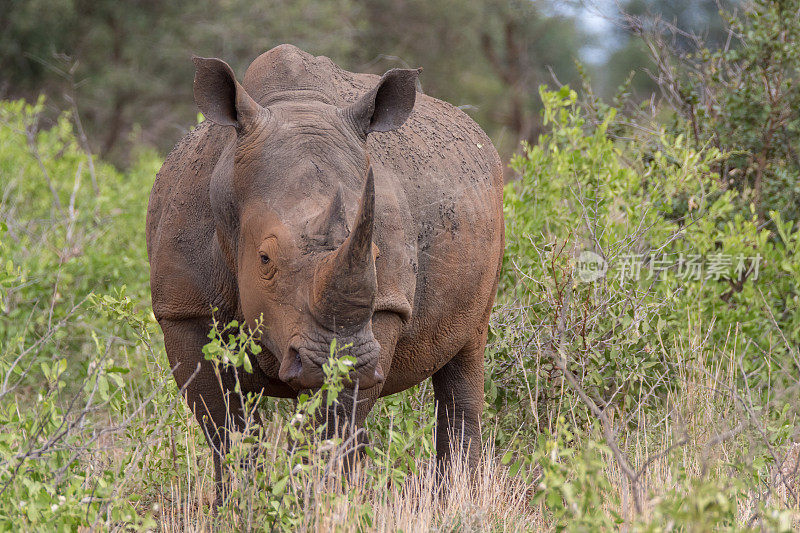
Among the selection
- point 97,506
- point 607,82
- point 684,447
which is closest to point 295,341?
point 97,506

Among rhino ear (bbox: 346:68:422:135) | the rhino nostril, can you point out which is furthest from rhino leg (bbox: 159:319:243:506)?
rhino ear (bbox: 346:68:422:135)

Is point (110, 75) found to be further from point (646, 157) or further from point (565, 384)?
point (565, 384)

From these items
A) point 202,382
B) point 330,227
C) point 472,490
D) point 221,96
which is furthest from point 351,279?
point 472,490

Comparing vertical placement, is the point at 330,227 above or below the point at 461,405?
above

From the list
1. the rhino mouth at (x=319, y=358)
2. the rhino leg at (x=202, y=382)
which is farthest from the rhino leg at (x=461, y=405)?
the rhino mouth at (x=319, y=358)

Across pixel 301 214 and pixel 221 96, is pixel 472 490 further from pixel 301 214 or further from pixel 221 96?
pixel 221 96

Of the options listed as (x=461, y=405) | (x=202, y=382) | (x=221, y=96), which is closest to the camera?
(x=221, y=96)

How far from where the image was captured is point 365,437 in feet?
17.7

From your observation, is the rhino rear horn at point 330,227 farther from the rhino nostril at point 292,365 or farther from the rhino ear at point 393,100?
the rhino ear at point 393,100

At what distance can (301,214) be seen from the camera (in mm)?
3904

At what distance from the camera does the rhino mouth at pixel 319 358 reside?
376 cm

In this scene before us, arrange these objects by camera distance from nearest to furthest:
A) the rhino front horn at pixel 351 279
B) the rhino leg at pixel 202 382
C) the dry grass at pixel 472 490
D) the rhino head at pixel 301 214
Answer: the rhino front horn at pixel 351 279, the rhino head at pixel 301 214, the dry grass at pixel 472 490, the rhino leg at pixel 202 382

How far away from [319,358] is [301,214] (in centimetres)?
53

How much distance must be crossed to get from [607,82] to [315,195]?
92.4 feet
